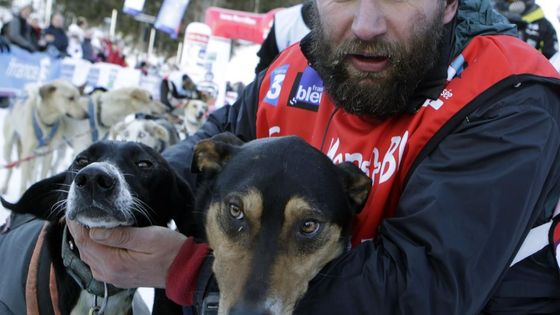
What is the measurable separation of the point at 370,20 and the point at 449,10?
1.19ft

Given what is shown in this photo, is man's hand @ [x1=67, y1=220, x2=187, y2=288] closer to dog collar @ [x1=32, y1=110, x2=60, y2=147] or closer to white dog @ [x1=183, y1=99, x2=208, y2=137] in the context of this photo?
dog collar @ [x1=32, y1=110, x2=60, y2=147]

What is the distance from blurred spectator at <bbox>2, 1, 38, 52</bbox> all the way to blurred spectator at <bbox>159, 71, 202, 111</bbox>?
2.83m

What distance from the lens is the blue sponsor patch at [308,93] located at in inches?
90.0

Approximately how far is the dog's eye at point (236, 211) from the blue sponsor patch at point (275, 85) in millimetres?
767

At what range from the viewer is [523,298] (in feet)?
5.61

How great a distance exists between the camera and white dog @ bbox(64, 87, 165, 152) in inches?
310

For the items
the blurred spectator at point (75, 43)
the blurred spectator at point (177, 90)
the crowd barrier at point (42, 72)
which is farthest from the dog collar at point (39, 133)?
the blurred spectator at point (75, 43)

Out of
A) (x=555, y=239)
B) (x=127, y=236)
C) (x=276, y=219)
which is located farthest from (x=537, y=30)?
(x=127, y=236)

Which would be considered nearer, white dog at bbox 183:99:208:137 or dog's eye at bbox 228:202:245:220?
dog's eye at bbox 228:202:245:220

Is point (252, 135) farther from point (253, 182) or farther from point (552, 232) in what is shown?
point (552, 232)

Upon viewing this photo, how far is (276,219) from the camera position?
1.57 meters

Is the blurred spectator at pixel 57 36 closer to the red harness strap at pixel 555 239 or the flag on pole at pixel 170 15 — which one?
the flag on pole at pixel 170 15

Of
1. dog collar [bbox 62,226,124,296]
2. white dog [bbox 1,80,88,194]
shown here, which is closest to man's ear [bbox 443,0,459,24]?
dog collar [bbox 62,226,124,296]

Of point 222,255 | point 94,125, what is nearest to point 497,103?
point 222,255
